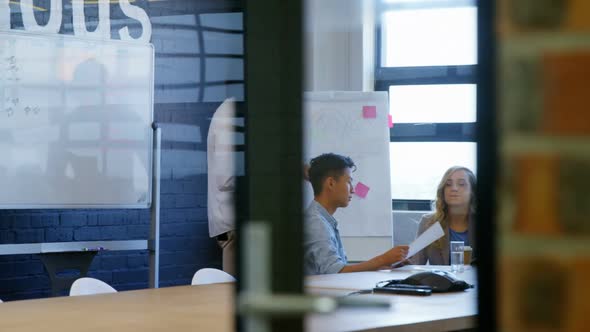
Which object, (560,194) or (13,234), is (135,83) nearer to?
(13,234)

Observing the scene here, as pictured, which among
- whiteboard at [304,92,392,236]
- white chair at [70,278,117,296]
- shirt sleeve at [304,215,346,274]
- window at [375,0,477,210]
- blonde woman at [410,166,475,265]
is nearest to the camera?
white chair at [70,278,117,296]

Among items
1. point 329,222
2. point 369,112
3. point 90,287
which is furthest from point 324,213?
point 369,112

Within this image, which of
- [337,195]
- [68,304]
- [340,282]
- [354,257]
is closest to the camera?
[68,304]

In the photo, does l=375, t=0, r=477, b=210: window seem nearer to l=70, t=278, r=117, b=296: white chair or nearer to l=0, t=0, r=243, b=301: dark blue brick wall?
l=0, t=0, r=243, b=301: dark blue brick wall

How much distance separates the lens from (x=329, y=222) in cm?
422

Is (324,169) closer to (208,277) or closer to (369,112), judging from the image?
(208,277)

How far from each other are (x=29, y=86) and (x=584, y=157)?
15.6ft

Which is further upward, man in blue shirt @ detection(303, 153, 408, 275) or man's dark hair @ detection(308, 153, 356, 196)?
man's dark hair @ detection(308, 153, 356, 196)

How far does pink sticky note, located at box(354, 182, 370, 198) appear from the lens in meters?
5.98

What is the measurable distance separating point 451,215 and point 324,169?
81 cm

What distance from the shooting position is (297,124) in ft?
2.25

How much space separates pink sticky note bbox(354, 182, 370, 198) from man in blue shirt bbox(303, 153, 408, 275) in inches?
60.5

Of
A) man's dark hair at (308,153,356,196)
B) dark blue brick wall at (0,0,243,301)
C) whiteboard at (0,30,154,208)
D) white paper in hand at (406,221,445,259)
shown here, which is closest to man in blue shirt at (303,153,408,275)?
man's dark hair at (308,153,356,196)

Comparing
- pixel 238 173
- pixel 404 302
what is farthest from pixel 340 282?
pixel 238 173
